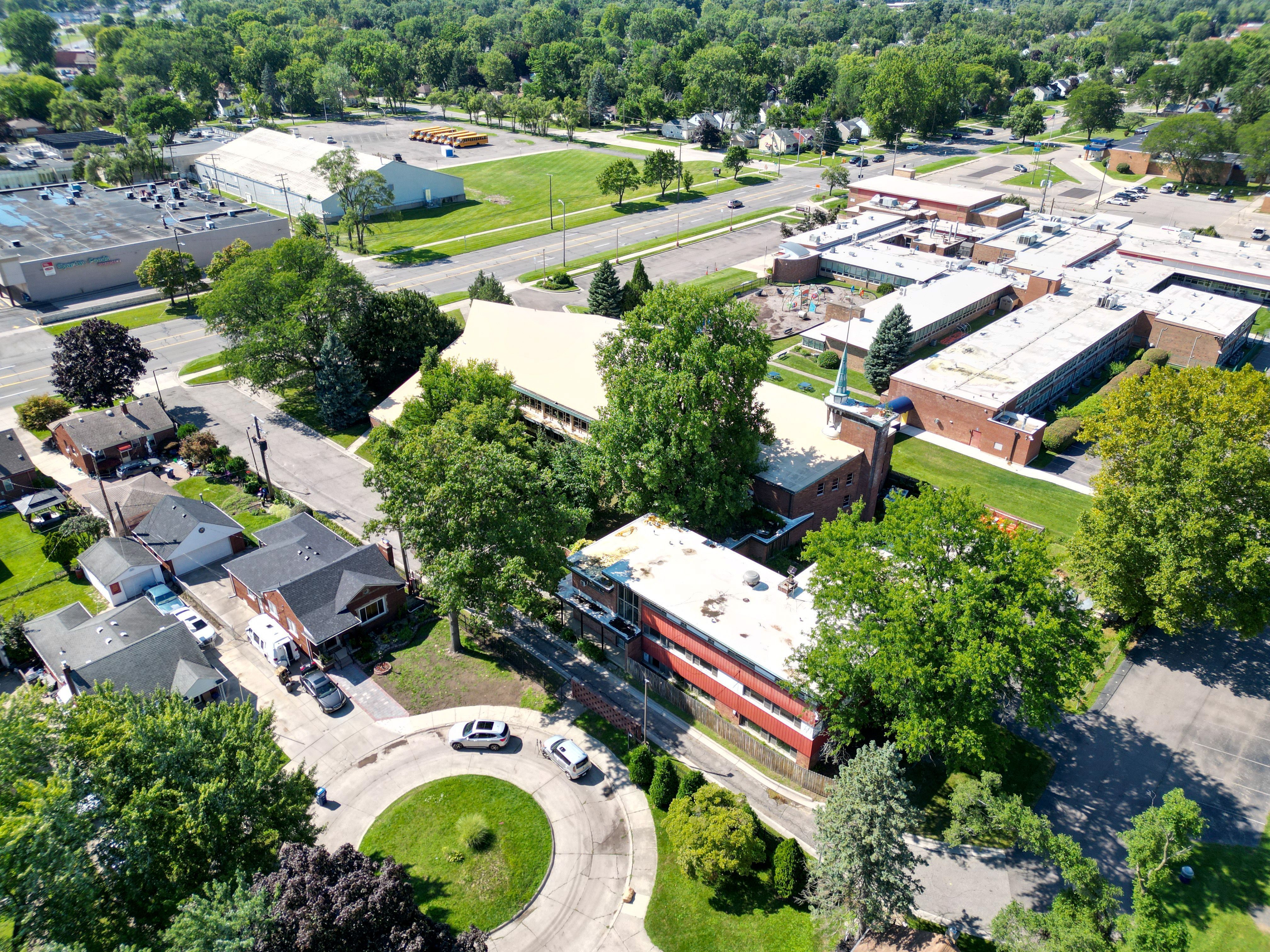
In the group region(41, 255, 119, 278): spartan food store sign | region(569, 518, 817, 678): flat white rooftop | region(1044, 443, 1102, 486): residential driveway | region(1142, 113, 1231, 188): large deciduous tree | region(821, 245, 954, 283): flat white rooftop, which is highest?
region(1142, 113, 1231, 188): large deciduous tree

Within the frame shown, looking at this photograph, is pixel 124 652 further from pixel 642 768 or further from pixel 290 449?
pixel 290 449

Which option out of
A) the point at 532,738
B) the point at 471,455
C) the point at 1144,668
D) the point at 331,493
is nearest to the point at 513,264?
the point at 331,493

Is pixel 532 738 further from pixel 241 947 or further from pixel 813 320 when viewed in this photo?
pixel 813 320

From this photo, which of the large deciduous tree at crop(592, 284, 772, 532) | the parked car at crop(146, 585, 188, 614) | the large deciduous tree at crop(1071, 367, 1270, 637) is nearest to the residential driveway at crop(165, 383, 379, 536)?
the parked car at crop(146, 585, 188, 614)

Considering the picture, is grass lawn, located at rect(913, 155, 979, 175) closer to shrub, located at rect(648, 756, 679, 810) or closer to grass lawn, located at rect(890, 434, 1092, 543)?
grass lawn, located at rect(890, 434, 1092, 543)

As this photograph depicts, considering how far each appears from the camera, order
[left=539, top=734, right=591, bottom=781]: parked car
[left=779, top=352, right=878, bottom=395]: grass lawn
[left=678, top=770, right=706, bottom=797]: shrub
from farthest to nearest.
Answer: [left=779, top=352, right=878, bottom=395]: grass lawn → [left=539, top=734, right=591, bottom=781]: parked car → [left=678, top=770, right=706, bottom=797]: shrub

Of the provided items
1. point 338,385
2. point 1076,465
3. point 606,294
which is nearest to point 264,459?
point 338,385
